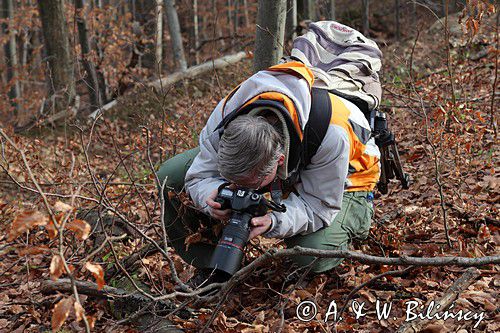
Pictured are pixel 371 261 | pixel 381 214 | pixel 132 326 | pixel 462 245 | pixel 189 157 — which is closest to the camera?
pixel 371 261

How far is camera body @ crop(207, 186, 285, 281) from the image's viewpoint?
2.60 metres

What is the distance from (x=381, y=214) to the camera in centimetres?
398

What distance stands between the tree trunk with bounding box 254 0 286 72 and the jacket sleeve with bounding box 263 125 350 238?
1424 millimetres

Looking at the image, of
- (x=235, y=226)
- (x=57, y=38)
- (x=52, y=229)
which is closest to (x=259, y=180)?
(x=235, y=226)

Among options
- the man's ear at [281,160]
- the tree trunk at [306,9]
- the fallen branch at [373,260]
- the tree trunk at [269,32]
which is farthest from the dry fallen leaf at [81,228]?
the tree trunk at [306,9]

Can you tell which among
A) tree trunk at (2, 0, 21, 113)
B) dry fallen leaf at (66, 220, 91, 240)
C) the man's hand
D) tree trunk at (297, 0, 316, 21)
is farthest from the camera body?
tree trunk at (2, 0, 21, 113)

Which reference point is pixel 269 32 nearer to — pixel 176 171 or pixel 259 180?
pixel 176 171

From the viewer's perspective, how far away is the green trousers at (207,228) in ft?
10.1

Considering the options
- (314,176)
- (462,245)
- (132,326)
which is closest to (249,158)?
(314,176)

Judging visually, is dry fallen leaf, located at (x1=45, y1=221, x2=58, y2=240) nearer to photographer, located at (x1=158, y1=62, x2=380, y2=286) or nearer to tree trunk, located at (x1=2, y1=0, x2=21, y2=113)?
photographer, located at (x1=158, y1=62, x2=380, y2=286)

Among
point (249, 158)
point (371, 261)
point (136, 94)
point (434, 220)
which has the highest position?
point (249, 158)

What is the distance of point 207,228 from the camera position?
3.19 meters

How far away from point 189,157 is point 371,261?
4.55 feet

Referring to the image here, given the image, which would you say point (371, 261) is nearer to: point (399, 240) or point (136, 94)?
point (399, 240)
